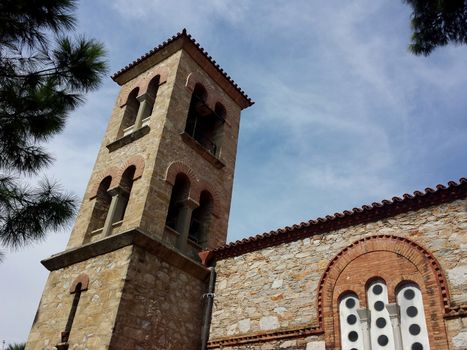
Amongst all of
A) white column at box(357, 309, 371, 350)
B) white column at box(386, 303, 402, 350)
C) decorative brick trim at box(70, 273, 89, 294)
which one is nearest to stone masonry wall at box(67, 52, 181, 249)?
decorative brick trim at box(70, 273, 89, 294)

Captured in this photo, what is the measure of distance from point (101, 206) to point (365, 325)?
7744 mm

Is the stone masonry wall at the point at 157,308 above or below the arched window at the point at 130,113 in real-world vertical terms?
below

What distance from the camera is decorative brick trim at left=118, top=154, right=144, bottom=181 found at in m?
11.6

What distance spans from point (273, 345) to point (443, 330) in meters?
3.13

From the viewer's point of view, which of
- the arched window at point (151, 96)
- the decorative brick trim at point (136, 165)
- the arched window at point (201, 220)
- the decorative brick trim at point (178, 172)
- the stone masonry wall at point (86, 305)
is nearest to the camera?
the stone masonry wall at point (86, 305)

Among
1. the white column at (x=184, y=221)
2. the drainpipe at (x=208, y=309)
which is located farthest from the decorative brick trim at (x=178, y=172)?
the drainpipe at (x=208, y=309)

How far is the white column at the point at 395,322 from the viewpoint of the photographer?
287 inches

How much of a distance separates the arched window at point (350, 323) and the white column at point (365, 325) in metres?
0.09

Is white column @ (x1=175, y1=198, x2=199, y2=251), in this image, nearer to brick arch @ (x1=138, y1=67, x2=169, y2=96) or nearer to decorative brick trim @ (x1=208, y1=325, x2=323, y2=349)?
decorative brick trim @ (x1=208, y1=325, x2=323, y2=349)

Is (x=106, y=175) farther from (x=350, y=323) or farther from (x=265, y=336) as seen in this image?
(x=350, y=323)

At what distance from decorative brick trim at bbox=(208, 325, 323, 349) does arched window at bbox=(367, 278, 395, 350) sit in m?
0.97

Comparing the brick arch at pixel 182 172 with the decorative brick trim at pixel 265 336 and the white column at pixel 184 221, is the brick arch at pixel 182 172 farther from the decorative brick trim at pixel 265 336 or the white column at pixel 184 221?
the decorative brick trim at pixel 265 336

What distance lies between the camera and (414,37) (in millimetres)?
8180

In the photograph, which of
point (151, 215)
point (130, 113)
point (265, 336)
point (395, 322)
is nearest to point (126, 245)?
point (151, 215)
